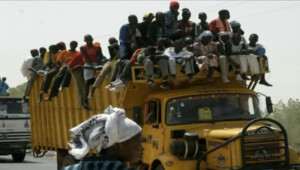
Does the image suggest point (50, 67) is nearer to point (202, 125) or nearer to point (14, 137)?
point (202, 125)

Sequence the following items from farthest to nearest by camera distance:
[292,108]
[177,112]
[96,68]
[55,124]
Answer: [292,108]
[55,124]
[96,68]
[177,112]

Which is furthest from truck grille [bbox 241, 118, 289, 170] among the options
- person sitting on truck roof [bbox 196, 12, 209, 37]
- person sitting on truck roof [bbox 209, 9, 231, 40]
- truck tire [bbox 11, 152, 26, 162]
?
truck tire [bbox 11, 152, 26, 162]

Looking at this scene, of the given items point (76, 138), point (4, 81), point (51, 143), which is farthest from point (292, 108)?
point (76, 138)

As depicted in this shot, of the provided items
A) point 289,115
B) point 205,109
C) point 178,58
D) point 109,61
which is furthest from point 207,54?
point 289,115

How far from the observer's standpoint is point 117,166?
3.47 m

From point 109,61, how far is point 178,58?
63.7 inches

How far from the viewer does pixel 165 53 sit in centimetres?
1099

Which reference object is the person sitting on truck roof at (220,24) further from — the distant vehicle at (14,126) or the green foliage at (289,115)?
the green foliage at (289,115)

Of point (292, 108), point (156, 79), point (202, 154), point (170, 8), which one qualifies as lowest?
point (292, 108)

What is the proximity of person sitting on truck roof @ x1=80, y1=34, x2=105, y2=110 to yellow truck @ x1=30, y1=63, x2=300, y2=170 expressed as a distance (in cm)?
37

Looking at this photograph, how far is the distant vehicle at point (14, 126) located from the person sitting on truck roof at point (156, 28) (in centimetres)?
1171

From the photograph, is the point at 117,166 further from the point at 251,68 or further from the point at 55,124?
the point at 55,124

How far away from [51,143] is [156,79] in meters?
4.86

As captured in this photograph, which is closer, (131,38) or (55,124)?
(131,38)
